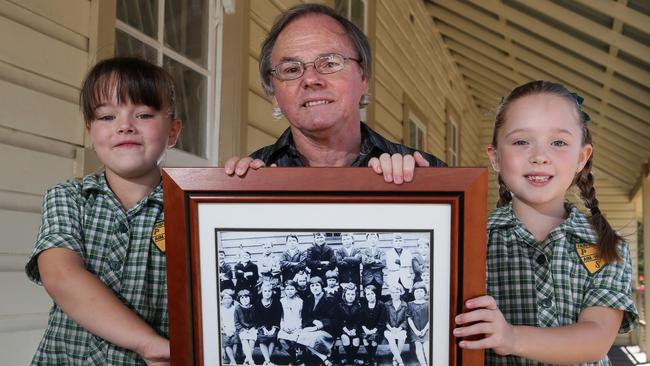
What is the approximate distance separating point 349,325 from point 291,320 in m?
0.09

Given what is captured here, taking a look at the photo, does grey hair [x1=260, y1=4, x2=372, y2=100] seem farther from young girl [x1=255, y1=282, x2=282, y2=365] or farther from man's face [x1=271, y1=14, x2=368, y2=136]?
young girl [x1=255, y1=282, x2=282, y2=365]

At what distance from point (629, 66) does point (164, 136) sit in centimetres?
514

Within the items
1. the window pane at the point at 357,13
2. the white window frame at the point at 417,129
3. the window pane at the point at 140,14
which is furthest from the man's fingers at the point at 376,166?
the white window frame at the point at 417,129

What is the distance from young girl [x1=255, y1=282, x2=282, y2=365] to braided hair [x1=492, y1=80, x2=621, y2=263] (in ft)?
1.98

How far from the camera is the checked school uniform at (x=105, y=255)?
119cm

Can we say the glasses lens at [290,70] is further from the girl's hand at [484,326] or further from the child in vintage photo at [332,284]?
the girl's hand at [484,326]

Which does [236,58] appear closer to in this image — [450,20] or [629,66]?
[629,66]

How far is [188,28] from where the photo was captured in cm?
280

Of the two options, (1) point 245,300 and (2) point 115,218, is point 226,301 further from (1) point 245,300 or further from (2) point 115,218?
(2) point 115,218

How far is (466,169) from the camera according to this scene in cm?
97

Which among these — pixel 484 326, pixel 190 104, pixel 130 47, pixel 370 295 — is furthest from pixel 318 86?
pixel 190 104

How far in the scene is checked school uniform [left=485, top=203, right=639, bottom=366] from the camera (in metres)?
1.21

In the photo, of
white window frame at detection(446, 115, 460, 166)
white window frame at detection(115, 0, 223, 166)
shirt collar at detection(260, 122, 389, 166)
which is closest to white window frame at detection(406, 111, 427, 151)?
white window frame at detection(446, 115, 460, 166)

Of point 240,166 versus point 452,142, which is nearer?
point 240,166
